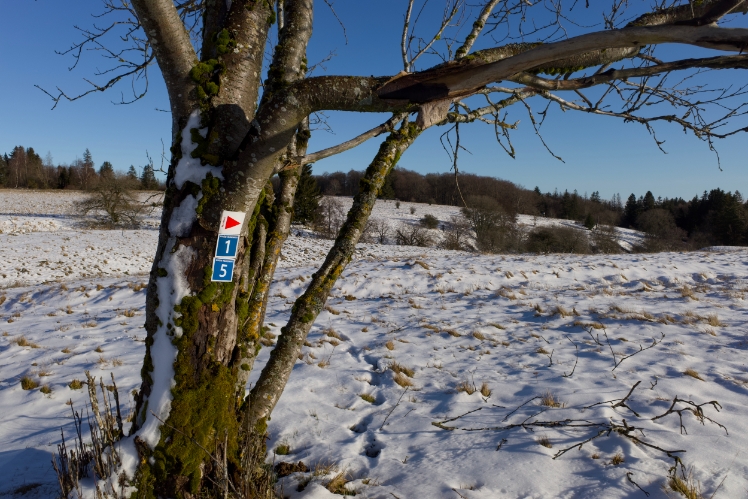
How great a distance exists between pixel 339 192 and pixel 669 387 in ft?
188

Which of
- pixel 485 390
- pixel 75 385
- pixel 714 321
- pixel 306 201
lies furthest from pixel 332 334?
pixel 306 201

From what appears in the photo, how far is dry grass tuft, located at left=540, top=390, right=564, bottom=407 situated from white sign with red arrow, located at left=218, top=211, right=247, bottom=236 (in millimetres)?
3039

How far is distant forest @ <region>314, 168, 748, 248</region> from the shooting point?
41625 mm

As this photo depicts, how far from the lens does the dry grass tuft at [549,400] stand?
3412 mm

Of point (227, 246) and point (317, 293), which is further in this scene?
point (317, 293)

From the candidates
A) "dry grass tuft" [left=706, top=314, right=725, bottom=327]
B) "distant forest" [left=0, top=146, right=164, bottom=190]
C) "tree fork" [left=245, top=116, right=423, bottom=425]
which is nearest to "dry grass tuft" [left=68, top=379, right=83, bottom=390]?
"tree fork" [left=245, top=116, right=423, bottom=425]

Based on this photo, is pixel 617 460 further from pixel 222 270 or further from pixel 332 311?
pixel 332 311

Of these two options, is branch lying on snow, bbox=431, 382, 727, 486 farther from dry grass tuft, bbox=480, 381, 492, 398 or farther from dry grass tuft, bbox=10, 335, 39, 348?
dry grass tuft, bbox=10, 335, 39, 348

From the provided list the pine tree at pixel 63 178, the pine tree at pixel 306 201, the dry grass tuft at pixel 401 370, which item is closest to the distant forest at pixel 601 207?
the pine tree at pixel 306 201

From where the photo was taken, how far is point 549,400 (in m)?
3.45

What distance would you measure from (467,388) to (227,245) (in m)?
2.96

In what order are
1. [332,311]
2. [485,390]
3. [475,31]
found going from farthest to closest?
[332,311]
[485,390]
[475,31]

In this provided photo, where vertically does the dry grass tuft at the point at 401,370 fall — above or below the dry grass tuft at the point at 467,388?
below

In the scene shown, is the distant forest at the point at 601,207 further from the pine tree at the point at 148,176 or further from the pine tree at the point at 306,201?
the pine tree at the point at 148,176
